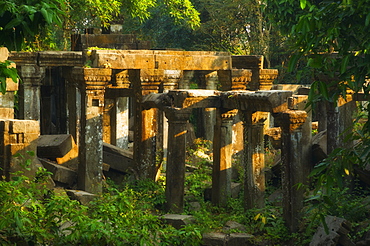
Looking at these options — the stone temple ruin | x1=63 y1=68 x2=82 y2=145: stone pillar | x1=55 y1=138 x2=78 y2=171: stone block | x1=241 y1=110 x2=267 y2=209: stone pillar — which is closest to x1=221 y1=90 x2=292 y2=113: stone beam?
the stone temple ruin

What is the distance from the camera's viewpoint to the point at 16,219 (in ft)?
26.5

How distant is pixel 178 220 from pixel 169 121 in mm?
2149

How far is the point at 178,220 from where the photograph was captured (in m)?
11.6

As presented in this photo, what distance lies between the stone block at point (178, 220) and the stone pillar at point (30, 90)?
797 centimetres

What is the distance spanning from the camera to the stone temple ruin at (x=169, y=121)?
11.3 meters

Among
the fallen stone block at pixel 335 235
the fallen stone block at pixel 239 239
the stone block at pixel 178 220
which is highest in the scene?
the fallen stone block at pixel 335 235

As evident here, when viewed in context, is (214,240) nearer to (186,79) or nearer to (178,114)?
(178,114)

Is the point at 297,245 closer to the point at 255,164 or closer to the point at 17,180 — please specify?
the point at 255,164

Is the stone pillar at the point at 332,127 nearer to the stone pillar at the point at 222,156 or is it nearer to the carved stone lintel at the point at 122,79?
the stone pillar at the point at 222,156

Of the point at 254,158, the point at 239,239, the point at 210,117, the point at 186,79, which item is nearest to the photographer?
the point at 239,239

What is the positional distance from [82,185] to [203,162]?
3.64m

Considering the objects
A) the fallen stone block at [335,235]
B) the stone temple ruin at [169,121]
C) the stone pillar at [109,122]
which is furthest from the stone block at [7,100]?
the fallen stone block at [335,235]

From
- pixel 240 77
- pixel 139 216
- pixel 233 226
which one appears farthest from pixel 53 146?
pixel 233 226

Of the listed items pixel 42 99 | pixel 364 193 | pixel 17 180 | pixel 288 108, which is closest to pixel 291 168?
pixel 288 108
